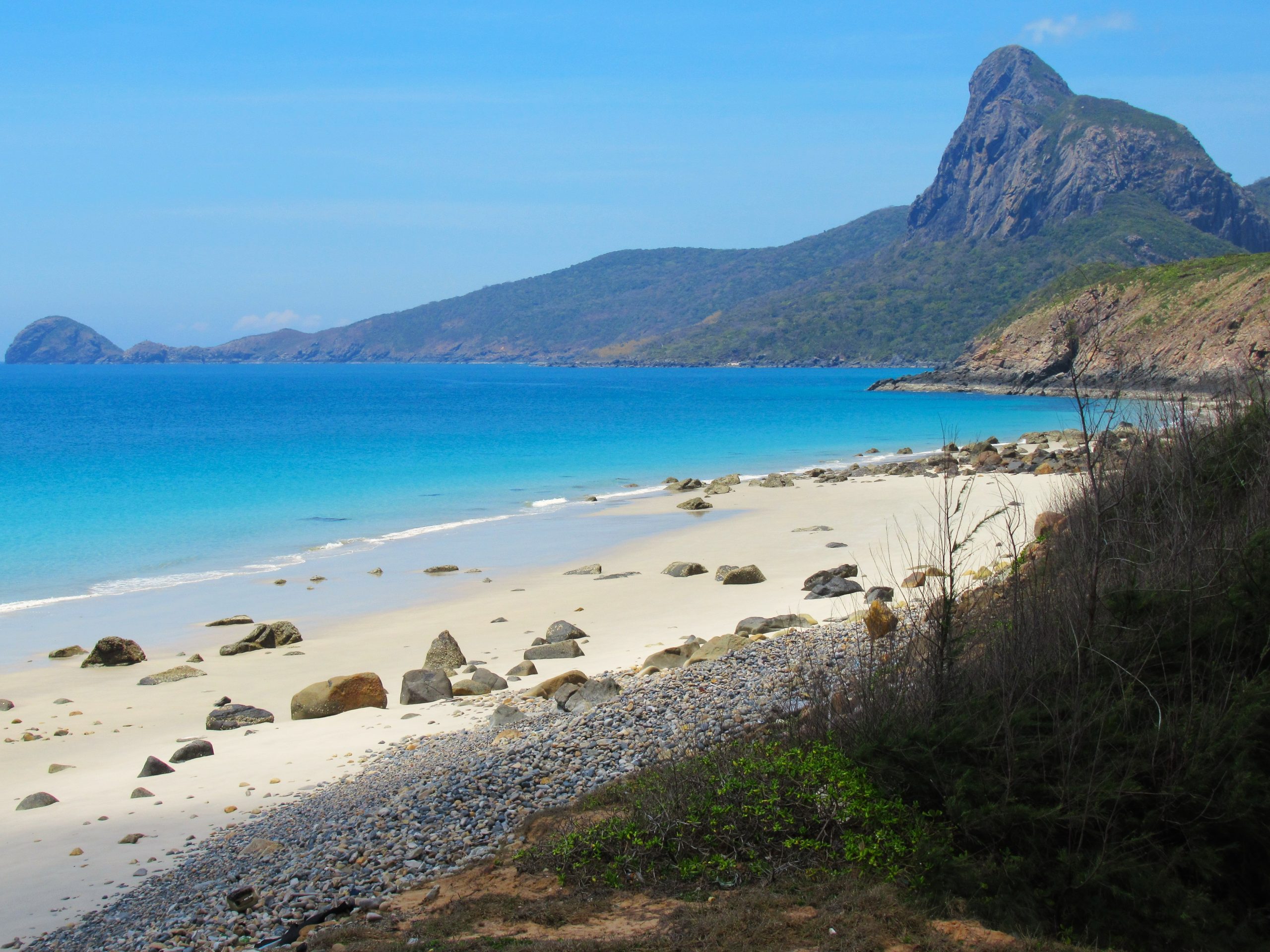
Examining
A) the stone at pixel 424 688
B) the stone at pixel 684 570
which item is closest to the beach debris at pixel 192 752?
the stone at pixel 424 688

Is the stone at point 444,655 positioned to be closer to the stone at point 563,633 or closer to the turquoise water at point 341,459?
the stone at point 563,633

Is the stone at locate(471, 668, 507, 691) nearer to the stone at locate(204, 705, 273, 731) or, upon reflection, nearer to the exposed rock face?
Result: the stone at locate(204, 705, 273, 731)

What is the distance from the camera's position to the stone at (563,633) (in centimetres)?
1338

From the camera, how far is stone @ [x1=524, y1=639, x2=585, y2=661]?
12.7 meters

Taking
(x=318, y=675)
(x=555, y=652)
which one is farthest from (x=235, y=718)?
(x=555, y=652)

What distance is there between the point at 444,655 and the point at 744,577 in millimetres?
6283

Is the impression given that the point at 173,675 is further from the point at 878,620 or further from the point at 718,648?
the point at 878,620

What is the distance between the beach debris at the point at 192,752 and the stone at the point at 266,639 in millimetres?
4474

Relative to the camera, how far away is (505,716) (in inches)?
372

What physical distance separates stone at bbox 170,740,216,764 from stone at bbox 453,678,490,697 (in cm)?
269

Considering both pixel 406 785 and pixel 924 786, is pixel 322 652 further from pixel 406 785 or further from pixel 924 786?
pixel 924 786

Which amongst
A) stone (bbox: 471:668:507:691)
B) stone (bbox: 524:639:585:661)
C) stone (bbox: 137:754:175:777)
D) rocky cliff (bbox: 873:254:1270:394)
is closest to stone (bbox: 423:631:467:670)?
stone (bbox: 524:639:585:661)

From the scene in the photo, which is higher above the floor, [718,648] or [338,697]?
[718,648]

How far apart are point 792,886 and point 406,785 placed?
12.0 feet
